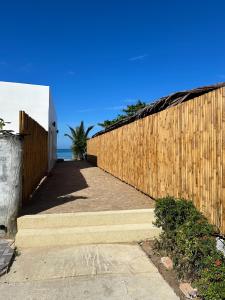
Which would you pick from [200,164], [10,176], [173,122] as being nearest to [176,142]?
[173,122]

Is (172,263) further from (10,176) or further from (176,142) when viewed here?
(10,176)

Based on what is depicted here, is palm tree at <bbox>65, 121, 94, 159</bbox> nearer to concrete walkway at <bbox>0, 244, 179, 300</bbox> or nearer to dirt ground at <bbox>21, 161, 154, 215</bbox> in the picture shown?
dirt ground at <bbox>21, 161, 154, 215</bbox>

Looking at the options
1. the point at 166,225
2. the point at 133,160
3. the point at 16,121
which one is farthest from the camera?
the point at 16,121

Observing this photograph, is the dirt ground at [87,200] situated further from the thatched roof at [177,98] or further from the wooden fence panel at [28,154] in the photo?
the thatched roof at [177,98]

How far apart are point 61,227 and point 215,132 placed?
10.2 ft

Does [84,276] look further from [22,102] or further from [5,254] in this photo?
[22,102]

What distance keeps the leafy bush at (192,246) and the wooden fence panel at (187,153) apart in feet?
0.91

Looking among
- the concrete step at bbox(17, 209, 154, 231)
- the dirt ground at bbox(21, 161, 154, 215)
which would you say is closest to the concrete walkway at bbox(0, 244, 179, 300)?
the concrete step at bbox(17, 209, 154, 231)

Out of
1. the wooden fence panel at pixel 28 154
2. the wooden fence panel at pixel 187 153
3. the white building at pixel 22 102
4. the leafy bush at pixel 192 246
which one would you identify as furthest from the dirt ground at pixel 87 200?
the white building at pixel 22 102

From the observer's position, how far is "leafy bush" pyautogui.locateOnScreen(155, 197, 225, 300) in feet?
11.1

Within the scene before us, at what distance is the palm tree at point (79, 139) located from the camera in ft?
110

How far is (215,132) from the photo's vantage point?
14.6ft

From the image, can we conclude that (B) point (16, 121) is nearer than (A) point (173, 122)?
No

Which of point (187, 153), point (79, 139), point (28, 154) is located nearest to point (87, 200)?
point (28, 154)
